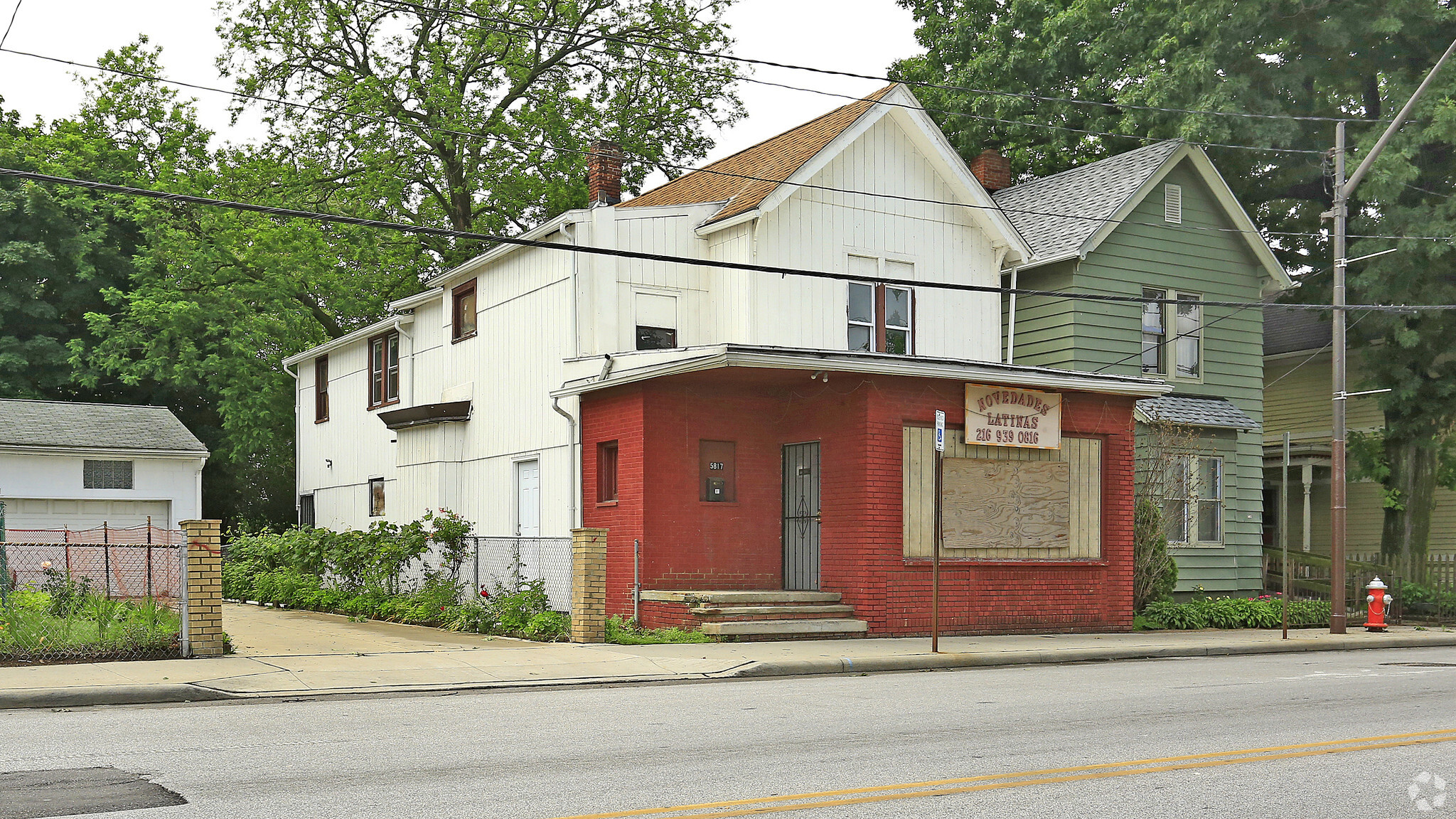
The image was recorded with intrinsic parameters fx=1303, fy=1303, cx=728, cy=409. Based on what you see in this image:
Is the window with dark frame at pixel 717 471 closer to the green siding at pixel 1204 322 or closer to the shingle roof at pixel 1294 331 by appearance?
the green siding at pixel 1204 322

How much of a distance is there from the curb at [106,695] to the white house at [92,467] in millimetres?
17504

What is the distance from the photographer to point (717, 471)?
20.2 metres

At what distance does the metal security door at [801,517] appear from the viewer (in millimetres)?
20062

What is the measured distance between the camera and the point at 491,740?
9.68m

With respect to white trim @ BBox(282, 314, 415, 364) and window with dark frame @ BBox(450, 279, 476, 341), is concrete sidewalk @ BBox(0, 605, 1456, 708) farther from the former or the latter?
white trim @ BBox(282, 314, 415, 364)

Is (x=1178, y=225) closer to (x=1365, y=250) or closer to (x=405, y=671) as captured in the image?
(x=1365, y=250)

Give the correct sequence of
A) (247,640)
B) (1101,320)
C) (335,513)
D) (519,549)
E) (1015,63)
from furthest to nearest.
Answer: (1015,63)
(335,513)
(1101,320)
(519,549)
(247,640)

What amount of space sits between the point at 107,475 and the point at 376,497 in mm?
5917

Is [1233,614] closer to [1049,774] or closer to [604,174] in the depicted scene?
[604,174]

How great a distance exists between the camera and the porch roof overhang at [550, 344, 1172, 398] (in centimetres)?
1798

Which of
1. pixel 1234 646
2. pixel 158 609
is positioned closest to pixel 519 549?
pixel 158 609

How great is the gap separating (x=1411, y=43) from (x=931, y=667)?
818 inches

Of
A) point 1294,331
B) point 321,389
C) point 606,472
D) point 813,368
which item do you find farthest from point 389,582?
point 1294,331

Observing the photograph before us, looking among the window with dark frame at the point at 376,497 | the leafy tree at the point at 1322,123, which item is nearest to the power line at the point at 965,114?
the leafy tree at the point at 1322,123
